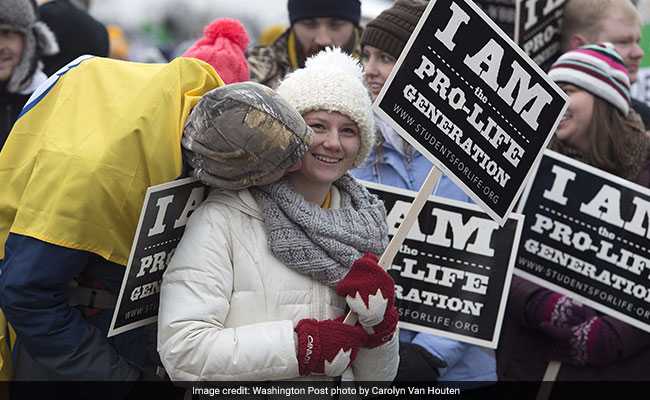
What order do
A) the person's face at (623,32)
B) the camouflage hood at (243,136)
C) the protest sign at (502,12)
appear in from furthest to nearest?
the protest sign at (502,12)
the person's face at (623,32)
the camouflage hood at (243,136)

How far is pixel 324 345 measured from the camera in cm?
322

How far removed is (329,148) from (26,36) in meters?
2.23

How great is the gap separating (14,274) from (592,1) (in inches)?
139

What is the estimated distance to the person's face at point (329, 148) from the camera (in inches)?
136

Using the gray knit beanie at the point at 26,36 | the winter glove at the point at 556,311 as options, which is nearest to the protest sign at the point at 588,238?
the winter glove at the point at 556,311

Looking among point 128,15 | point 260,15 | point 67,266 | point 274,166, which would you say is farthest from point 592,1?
point 128,15

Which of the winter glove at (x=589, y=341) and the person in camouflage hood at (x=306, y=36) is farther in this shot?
the person in camouflage hood at (x=306, y=36)

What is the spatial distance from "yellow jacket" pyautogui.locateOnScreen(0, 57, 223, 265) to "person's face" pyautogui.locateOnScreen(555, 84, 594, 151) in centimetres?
204

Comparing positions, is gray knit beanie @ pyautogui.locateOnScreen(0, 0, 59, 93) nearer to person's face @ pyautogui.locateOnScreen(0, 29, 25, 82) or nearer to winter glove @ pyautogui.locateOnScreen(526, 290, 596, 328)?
person's face @ pyautogui.locateOnScreen(0, 29, 25, 82)

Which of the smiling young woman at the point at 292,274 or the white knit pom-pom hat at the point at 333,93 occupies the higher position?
the white knit pom-pom hat at the point at 333,93

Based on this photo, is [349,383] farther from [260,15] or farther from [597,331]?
[260,15]

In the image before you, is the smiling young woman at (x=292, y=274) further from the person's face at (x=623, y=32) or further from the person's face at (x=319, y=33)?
the person's face at (x=623, y=32)

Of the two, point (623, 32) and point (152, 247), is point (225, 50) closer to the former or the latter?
point (152, 247)

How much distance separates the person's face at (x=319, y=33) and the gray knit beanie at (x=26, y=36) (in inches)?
48.5
